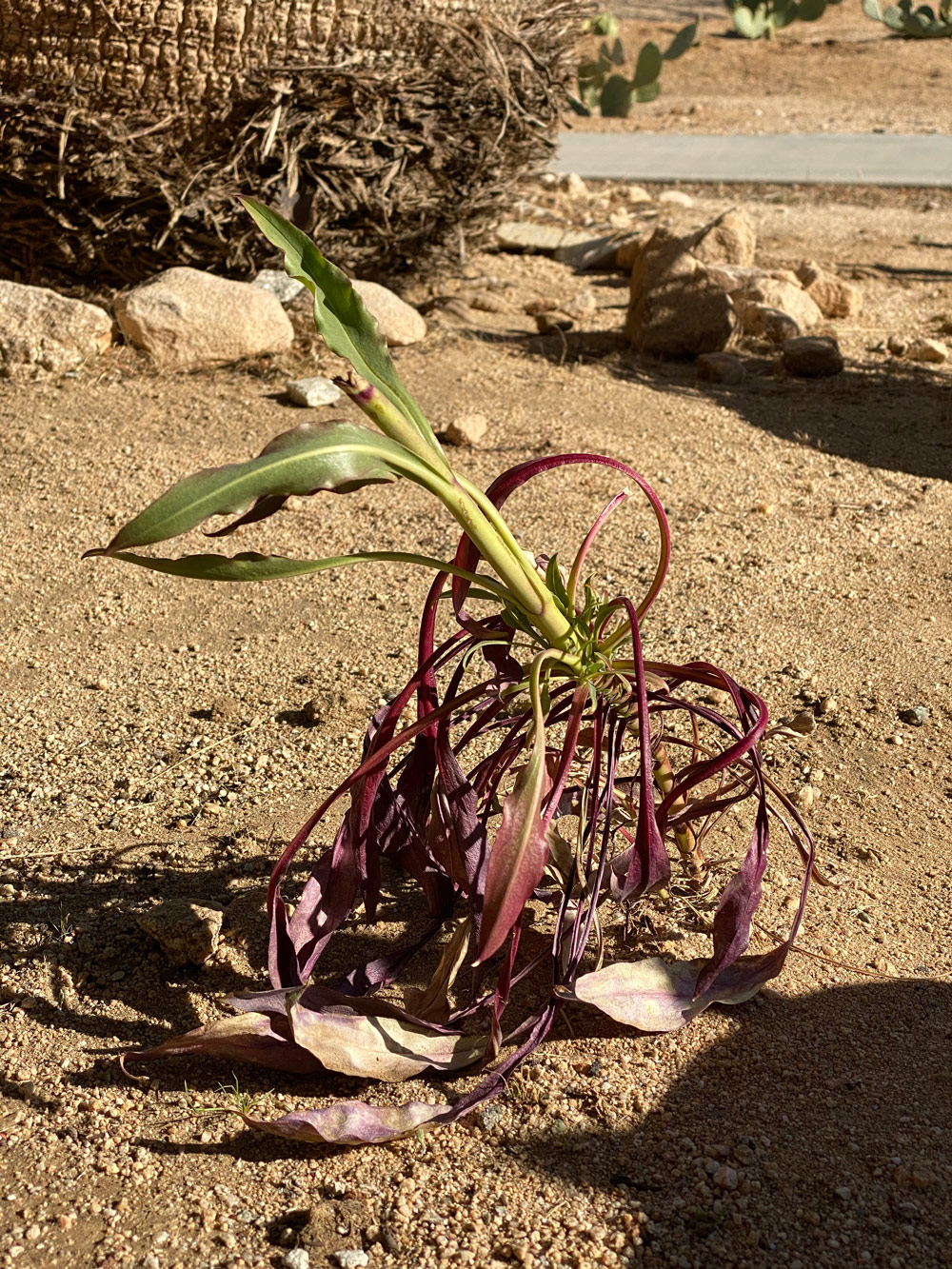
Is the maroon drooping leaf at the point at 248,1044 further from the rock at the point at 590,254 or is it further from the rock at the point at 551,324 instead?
the rock at the point at 590,254

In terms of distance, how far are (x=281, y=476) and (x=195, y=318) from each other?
316 centimetres

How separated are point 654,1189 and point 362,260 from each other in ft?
12.7

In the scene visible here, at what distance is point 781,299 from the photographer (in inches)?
200

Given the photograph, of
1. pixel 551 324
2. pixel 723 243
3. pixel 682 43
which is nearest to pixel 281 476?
pixel 551 324

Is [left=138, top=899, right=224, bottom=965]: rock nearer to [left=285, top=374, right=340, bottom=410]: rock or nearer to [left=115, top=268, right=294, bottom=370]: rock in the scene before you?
[left=285, top=374, right=340, bottom=410]: rock

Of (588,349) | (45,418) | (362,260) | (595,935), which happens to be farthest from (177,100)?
(595,935)

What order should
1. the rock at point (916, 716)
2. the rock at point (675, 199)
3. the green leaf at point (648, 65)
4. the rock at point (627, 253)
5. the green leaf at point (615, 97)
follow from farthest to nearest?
the green leaf at point (615, 97), the green leaf at point (648, 65), the rock at point (675, 199), the rock at point (627, 253), the rock at point (916, 716)

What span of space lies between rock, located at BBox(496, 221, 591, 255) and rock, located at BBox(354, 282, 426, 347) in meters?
1.59

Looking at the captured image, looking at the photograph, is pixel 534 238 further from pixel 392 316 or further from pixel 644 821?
pixel 644 821

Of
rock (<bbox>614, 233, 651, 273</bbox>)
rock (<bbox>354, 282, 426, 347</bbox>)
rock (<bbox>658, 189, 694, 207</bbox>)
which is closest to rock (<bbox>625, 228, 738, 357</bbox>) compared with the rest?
rock (<bbox>354, 282, 426, 347</bbox>)

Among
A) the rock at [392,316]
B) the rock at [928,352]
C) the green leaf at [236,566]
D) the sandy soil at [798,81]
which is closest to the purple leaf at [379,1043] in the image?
the green leaf at [236,566]

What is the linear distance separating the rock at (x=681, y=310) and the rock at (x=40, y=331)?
77.5 inches

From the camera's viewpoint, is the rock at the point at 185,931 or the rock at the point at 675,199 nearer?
the rock at the point at 185,931

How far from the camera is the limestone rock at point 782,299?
5090 mm
